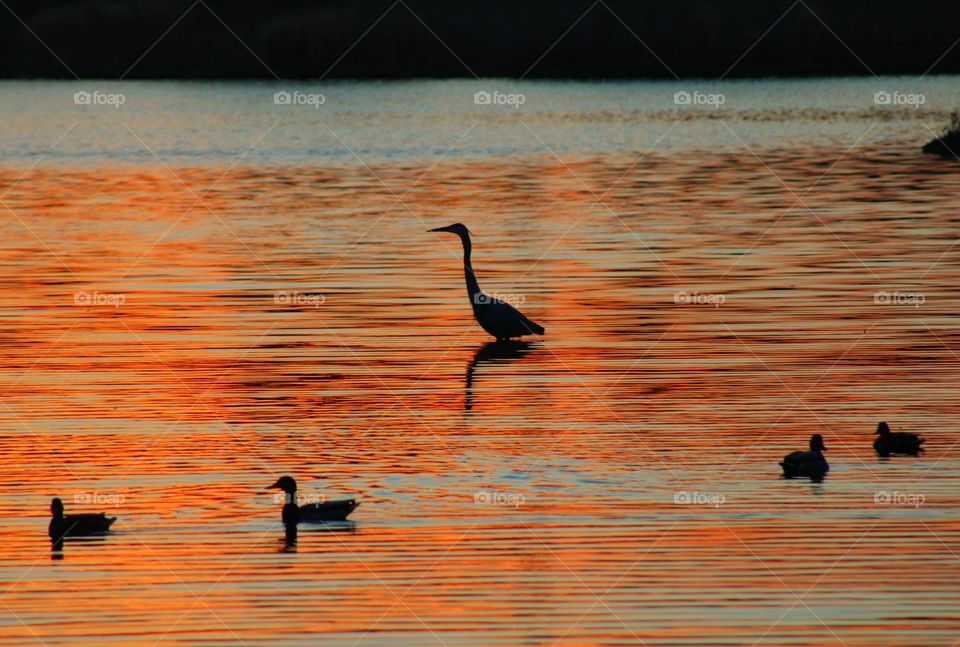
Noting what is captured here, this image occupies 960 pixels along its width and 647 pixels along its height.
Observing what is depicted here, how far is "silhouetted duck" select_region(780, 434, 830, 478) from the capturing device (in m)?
15.3

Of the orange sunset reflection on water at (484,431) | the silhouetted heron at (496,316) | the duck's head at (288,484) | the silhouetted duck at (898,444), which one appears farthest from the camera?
the silhouetted heron at (496,316)

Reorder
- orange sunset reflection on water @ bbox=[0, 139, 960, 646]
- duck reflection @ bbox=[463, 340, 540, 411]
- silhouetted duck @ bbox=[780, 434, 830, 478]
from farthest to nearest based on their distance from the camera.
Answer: duck reflection @ bbox=[463, 340, 540, 411] → silhouetted duck @ bbox=[780, 434, 830, 478] → orange sunset reflection on water @ bbox=[0, 139, 960, 646]

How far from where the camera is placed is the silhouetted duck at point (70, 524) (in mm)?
13733

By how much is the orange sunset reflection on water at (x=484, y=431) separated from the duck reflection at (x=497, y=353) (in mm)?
90

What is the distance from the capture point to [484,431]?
17.3 metres

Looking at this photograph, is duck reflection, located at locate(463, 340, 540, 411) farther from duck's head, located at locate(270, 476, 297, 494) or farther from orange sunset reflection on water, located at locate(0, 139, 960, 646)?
duck's head, located at locate(270, 476, 297, 494)

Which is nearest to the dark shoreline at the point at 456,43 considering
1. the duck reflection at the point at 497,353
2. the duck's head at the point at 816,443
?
the duck reflection at the point at 497,353

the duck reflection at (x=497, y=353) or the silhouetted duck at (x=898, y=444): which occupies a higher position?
the duck reflection at (x=497, y=353)

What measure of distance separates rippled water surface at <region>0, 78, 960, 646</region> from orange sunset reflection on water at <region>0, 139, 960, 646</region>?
5cm

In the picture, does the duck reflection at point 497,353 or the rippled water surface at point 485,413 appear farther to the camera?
the duck reflection at point 497,353

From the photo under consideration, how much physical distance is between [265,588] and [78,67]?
7344 cm

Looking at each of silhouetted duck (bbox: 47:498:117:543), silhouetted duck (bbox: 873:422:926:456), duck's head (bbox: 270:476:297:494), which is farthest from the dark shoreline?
silhouetted duck (bbox: 47:498:117:543)

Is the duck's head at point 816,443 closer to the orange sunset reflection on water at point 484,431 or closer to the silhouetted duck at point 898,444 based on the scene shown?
the orange sunset reflection on water at point 484,431

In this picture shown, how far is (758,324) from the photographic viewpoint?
76.0 feet
